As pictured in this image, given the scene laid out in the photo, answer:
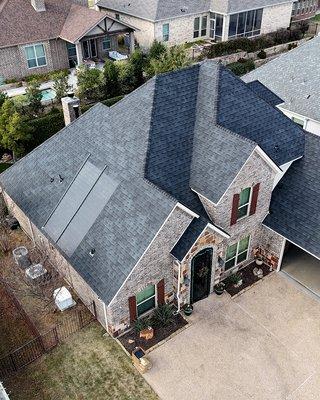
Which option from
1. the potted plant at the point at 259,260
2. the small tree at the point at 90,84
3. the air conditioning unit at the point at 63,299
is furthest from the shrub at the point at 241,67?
the air conditioning unit at the point at 63,299

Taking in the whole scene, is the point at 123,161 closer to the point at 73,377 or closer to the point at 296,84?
the point at 73,377

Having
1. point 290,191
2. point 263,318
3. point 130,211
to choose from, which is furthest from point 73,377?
point 290,191

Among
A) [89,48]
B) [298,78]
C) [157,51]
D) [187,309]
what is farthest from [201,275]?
[89,48]

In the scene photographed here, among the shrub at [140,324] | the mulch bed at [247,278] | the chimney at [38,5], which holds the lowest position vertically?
the mulch bed at [247,278]

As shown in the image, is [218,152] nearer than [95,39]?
Yes

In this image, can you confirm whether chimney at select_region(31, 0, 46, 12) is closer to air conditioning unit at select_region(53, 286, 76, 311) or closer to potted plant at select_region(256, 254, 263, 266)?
air conditioning unit at select_region(53, 286, 76, 311)

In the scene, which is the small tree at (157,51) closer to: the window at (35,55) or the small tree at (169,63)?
the small tree at (169,63)

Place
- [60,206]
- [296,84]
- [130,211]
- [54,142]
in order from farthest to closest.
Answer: [296,84] → [54,142] → [60,206] → [130,211]
